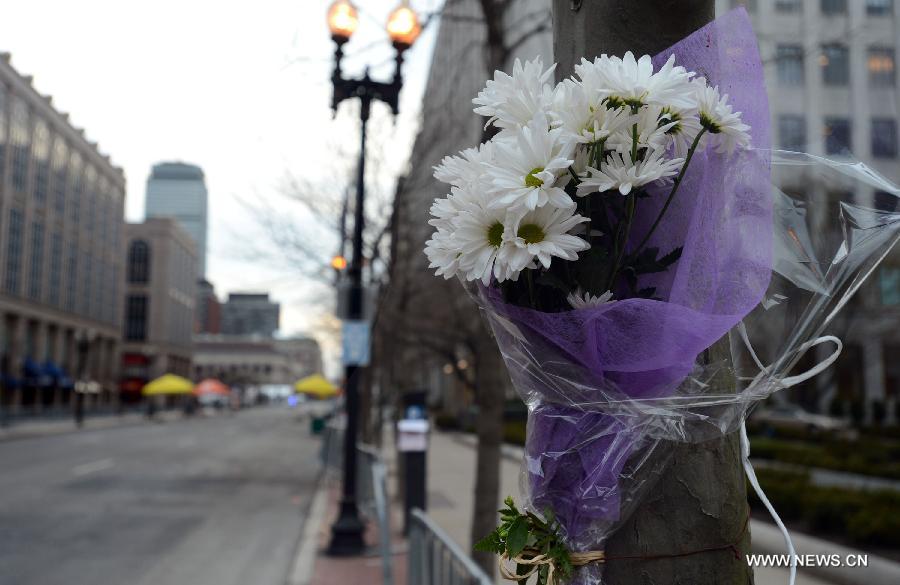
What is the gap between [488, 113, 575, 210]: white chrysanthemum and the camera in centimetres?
134

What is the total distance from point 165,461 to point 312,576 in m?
14.2

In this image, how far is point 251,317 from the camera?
165 meters

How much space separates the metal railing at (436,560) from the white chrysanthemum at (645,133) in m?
2.32

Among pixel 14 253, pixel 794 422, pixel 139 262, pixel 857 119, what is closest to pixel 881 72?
pixel 857 119

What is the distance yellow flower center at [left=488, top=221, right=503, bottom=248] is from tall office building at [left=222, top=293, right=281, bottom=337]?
16520cm

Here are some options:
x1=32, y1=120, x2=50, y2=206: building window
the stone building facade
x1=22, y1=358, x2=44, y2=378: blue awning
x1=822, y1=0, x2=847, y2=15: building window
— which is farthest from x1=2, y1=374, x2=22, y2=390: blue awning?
x1=822, y1=0, x2=847, y2=15: building window

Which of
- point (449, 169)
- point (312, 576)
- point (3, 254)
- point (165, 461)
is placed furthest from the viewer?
point (3, 254)

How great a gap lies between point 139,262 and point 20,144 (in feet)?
128

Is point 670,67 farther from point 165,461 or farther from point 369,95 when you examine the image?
point 165,461

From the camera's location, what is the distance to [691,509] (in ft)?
4.89

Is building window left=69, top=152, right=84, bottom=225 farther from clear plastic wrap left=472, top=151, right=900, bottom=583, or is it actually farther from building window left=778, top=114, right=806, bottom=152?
clear plastic wrap left=472, top=151, right=900, bottom=583

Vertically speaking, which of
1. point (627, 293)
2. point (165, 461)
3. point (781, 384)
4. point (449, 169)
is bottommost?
point (165, 461)

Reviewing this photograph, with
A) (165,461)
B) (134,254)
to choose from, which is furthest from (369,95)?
(134,254)

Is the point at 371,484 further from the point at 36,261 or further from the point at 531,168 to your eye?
the point at 36,261
